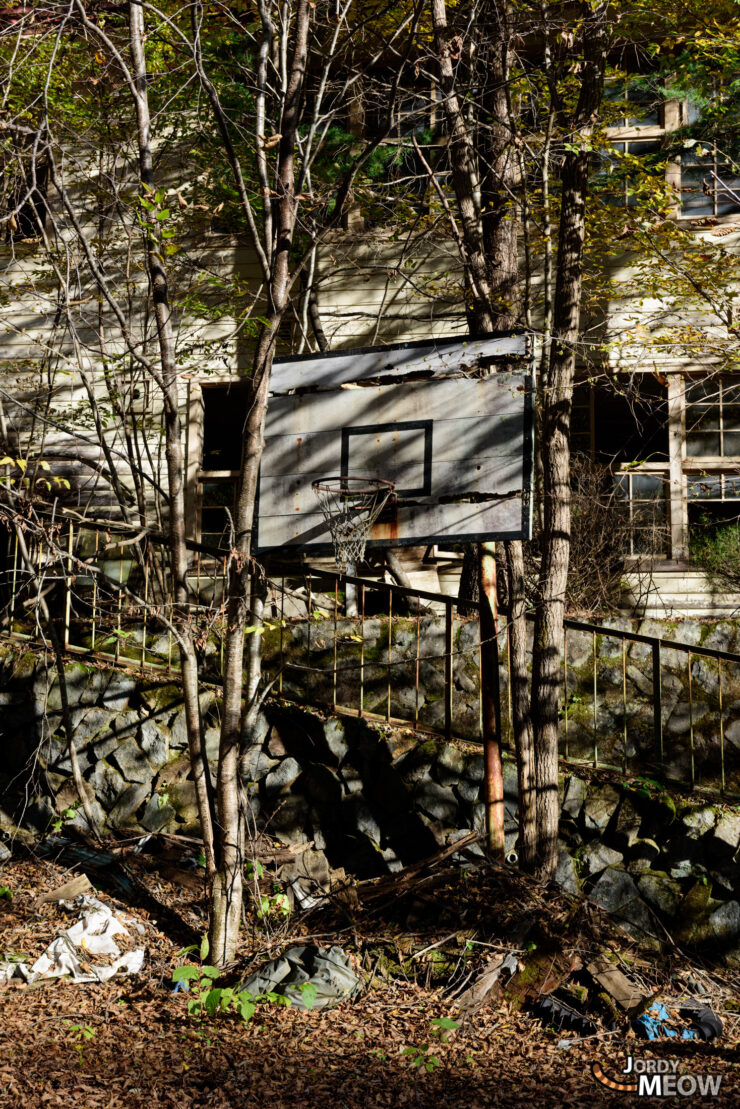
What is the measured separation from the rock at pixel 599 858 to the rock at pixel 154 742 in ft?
11.6

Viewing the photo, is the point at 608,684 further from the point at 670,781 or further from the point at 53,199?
the point at 53,199

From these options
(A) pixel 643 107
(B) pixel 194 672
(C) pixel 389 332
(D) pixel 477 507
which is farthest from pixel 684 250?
(B) pixel 194 672

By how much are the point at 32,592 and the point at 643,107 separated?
8.62 meters

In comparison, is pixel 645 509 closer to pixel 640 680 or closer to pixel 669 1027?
pixel 640 680

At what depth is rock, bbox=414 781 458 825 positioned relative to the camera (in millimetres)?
7312

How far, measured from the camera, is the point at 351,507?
672 cm

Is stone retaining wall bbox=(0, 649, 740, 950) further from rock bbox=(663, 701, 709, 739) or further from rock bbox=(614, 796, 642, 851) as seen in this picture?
rock bbox=(663, 701, 709, 739)

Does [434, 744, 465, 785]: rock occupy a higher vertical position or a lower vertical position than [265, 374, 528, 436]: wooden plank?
lower

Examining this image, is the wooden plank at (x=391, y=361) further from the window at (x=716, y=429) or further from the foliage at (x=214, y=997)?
the window at (x=716, y=429)

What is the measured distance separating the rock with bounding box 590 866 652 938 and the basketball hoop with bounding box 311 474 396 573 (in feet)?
9.92

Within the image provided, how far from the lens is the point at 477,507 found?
20.8ft

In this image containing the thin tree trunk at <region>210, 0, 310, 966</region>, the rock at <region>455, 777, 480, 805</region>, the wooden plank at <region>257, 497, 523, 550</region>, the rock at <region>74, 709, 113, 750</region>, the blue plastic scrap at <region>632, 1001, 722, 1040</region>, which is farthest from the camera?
the rock at <region>74, 709, 113, 750</region>

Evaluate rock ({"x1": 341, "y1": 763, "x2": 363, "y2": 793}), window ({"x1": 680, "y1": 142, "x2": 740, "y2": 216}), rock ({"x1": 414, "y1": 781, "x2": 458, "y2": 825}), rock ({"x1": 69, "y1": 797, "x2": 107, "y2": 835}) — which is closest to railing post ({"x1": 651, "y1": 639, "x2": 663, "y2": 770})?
rock ({"x1": 414, "y1": 781, "x2": 458, "y2": 825})

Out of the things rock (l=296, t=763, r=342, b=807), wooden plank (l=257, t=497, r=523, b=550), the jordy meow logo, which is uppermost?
wooden plank (l=257, t=497, r=523, b=550)
